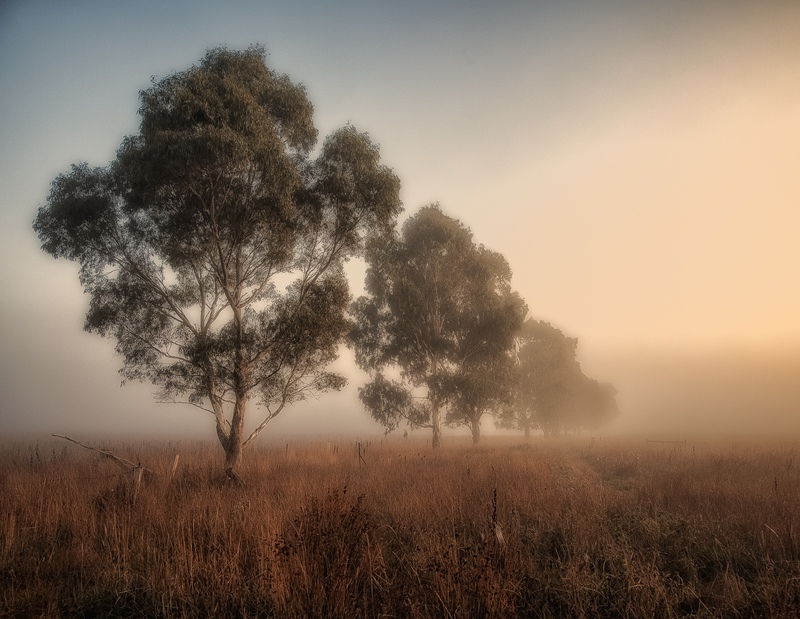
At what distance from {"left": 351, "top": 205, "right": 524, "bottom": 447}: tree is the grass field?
11580mm

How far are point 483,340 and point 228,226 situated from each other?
1455cm

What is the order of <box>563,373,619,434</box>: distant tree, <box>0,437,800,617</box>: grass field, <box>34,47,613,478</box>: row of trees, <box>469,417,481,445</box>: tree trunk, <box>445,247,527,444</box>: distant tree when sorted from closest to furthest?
<box>0,437,800,617</box>: grass field
<box>34,47,613,478</box>: row of trees
<box>445,247,527,444</box>: distant tree
<box>469,417,481,445</box>: tree trunk
<box>563,373,619,434</box>: distant tree

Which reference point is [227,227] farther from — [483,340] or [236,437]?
[483,340]

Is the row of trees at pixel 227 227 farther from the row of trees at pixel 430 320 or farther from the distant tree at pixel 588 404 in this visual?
the distant tree at pixel 588 404

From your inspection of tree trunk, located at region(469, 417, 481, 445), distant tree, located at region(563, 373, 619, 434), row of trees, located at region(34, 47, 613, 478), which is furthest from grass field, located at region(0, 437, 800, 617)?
distant tree, located at region(563, 373, 619, 434)

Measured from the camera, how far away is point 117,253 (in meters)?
12.0

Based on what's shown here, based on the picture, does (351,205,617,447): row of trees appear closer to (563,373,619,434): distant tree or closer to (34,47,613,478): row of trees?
(34,47,613,478): row of trees

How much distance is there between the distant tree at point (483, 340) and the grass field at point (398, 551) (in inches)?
391

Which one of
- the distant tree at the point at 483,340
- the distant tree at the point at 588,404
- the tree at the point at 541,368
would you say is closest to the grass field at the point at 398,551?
the distant tree at the point at 483,340

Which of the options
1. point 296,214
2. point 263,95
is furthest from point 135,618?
point 263,95

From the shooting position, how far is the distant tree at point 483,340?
66.0 ft

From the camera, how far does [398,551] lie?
535cm

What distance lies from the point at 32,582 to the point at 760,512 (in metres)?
11.0

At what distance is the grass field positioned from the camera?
12.0ft
